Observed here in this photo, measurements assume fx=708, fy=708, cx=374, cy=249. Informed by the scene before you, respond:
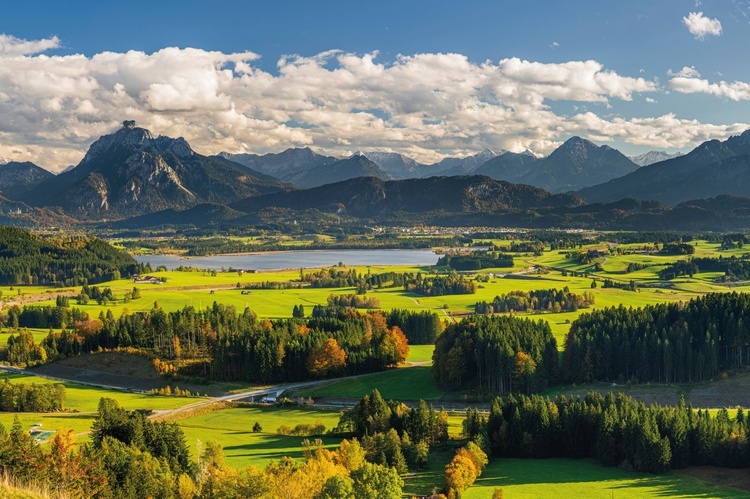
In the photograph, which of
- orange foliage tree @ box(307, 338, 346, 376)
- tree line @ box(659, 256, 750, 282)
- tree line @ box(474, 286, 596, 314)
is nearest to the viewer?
orange foliage tree @ box(307, 338, 346, 376)

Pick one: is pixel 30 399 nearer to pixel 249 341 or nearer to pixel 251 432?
pixel 249 341

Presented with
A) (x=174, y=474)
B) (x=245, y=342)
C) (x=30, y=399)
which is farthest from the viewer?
(x=245, y=342)

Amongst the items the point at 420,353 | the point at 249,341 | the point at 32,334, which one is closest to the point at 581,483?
the point at 420,353

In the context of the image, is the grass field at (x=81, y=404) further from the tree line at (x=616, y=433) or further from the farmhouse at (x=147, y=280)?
the farmhouse at (x=147, y=280)

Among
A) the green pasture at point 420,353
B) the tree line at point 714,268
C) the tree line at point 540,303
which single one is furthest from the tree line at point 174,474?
the tree line at point 714,268

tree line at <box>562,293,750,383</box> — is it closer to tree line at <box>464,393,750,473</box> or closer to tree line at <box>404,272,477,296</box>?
tree line at <box>464,393,750,473</box>

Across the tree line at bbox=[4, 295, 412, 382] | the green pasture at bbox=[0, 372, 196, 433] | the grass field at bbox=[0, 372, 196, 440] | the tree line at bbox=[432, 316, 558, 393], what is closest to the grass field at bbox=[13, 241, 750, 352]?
the tree line at bbox=[4, 295, 412, 382]
